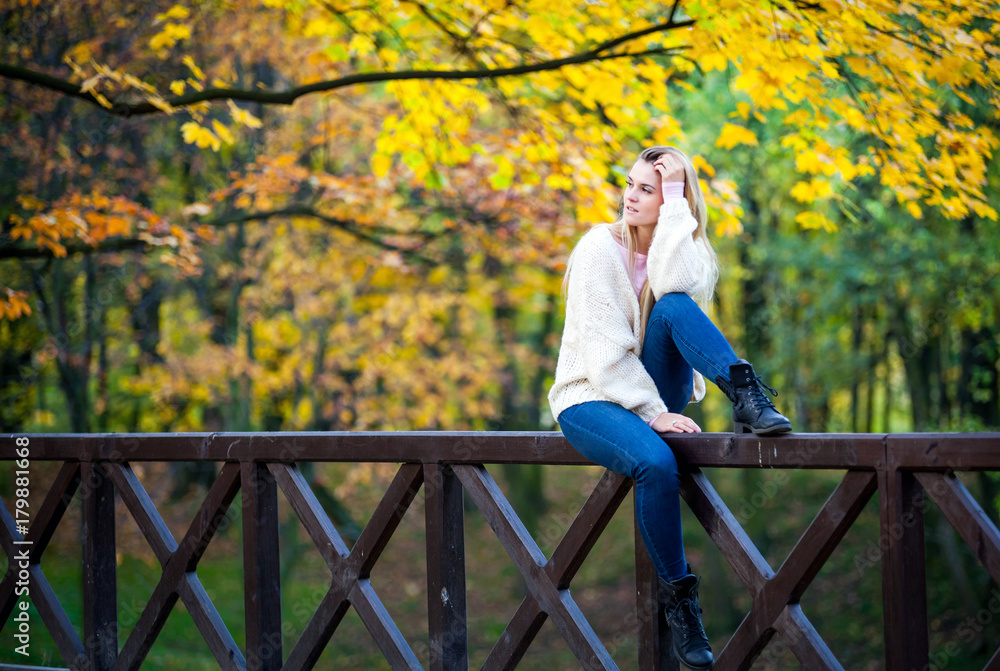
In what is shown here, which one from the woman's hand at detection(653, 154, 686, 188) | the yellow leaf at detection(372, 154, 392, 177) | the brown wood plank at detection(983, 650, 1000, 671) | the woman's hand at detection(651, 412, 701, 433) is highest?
the yellow leaf at detection(372, 154, 392, 177)

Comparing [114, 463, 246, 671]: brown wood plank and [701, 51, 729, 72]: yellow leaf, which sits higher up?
[701, 51, 729, 72]: yellow leaf

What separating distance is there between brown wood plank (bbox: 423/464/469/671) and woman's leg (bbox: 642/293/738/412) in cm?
78

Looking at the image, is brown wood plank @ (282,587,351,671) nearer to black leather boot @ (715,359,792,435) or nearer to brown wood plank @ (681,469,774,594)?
brown wood plank @ (681,469,774,594)

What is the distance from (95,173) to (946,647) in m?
10.7

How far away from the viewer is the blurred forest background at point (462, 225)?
4.49 m

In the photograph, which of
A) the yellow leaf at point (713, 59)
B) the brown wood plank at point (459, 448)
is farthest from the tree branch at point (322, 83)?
the brown wood plank at point (459, 448)

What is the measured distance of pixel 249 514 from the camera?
3.14 metres

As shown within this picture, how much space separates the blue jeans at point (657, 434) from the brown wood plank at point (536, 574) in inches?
12.7

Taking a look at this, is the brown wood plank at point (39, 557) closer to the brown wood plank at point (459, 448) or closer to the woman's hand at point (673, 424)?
the brown wood plank at point (459, 448)

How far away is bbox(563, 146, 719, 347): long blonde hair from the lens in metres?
2.82

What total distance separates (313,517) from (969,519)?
79.7 inches

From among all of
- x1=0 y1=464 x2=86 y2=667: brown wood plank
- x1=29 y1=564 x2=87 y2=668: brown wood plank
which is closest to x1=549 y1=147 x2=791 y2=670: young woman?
x1=0 y1=464 x2=86 y2=667: brown wood plank

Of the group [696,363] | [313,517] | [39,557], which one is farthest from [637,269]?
[39,557]

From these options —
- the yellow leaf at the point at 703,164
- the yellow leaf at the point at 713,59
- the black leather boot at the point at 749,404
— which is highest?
the yellow leaf at the point at 713,59
